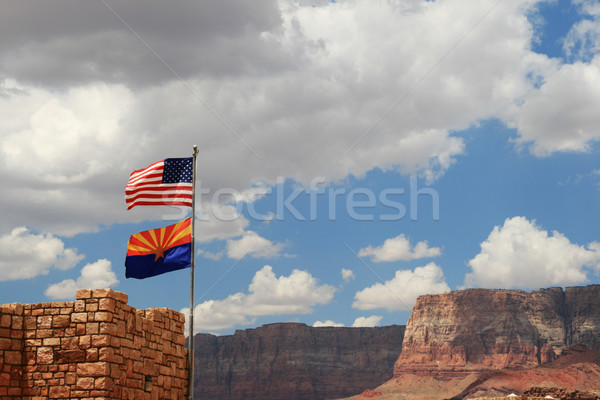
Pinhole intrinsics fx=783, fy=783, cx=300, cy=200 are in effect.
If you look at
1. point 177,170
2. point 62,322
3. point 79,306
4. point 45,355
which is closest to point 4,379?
point 45,355

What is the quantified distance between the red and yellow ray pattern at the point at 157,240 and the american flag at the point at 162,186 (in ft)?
2.87

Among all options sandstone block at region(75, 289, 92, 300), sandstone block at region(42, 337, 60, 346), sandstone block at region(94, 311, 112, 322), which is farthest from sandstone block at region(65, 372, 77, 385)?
sandstone block at region(75, 289, 92, 300)

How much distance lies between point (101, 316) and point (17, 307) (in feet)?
6.70

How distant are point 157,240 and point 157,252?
33cm

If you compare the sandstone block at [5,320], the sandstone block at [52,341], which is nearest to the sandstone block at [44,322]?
the sandstone block at [52,341]

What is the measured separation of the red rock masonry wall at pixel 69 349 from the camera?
58.9 feet

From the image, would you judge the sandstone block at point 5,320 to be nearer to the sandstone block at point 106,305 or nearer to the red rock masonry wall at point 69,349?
the red rock masonry wall at point 69,349

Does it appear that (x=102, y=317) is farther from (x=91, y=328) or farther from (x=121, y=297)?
(x=121, y=297)

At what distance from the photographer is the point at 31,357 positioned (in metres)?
18.3

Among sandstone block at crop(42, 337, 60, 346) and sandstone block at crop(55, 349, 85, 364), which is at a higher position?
sandstone block at crop(42, 337, 60, 346)

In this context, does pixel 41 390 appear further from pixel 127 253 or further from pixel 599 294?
pixel 599 294

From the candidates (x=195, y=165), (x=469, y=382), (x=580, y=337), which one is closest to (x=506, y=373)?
(x=469, y=382)

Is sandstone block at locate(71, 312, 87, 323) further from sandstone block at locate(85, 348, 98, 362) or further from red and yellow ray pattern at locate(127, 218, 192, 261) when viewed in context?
red and yellow ray pattern at locate(127, 218, 192, 261)

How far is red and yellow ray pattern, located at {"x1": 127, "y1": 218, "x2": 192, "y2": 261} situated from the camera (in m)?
21.4
